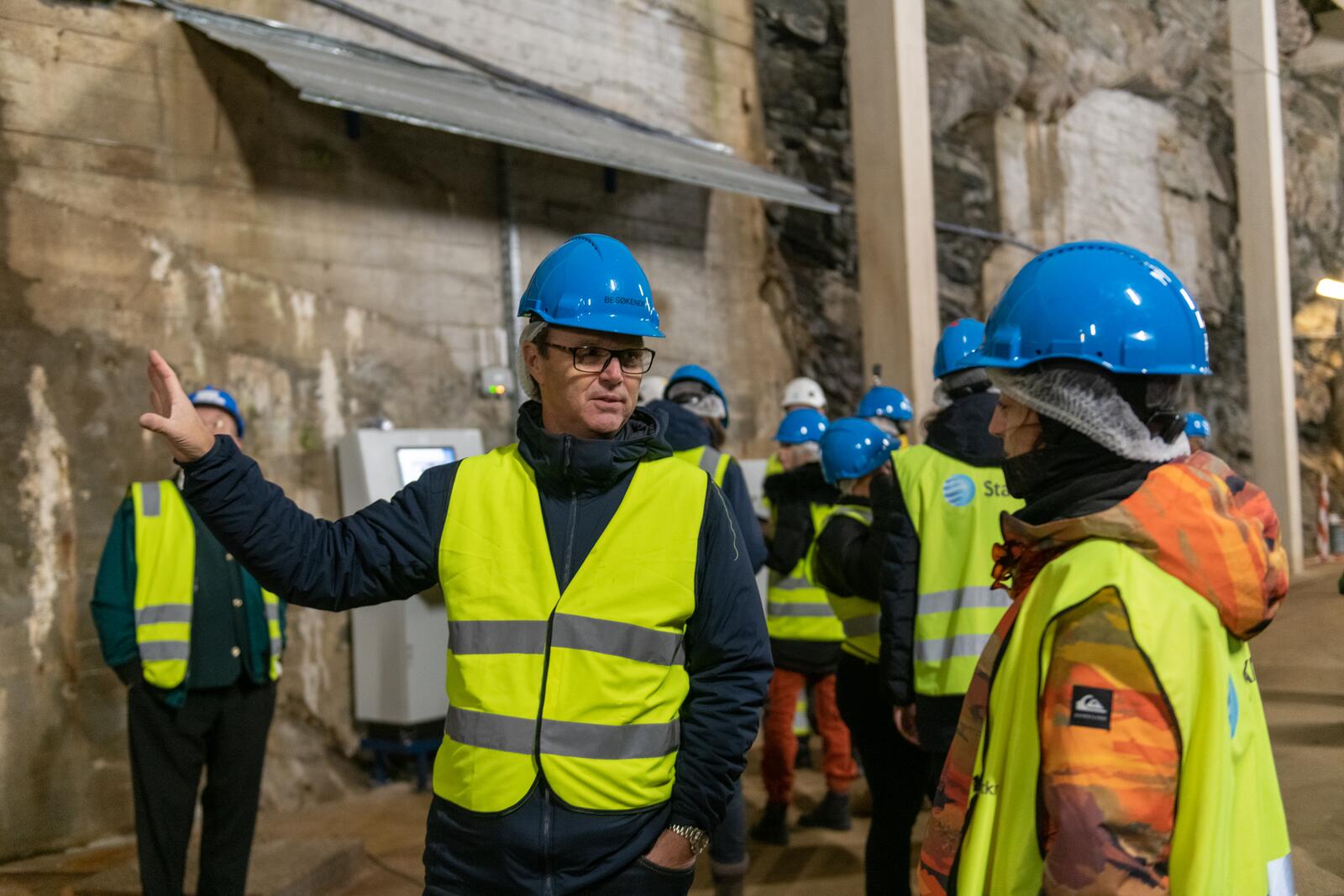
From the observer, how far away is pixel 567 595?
2.00 meters

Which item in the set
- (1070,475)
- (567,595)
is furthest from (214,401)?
(1070,475)

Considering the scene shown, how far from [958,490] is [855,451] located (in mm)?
918

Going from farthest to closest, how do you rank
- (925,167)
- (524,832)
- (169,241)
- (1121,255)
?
(925,167), (169,241), (524,832), (1121,255)

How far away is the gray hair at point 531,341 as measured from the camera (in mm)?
2209

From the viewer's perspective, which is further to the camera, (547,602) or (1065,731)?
(547,602)

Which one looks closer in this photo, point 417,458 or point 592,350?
point 592,350

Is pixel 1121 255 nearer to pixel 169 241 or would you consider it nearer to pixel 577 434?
pixel 577 434

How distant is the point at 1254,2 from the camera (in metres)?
9.38

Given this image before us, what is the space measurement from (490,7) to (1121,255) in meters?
6.16

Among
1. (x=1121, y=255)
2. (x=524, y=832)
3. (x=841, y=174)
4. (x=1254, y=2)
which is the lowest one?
(x=524, y=832)

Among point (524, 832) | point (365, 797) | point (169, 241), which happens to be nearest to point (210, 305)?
point (169, 241)

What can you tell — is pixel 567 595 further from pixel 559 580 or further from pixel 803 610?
pixel 803 610

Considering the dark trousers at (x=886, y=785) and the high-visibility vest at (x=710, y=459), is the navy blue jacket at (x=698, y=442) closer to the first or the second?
the high-visibility vest at (x=710, y=459)

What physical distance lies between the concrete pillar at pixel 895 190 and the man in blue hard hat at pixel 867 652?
255 cm
